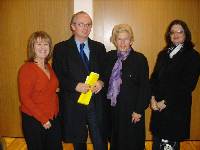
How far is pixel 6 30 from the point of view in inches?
151

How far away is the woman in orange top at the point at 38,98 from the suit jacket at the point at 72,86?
0.52 ft

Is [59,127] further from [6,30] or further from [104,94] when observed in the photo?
[6,30]

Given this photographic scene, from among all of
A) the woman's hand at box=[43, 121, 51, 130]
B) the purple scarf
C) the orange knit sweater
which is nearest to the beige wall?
the purple scarf

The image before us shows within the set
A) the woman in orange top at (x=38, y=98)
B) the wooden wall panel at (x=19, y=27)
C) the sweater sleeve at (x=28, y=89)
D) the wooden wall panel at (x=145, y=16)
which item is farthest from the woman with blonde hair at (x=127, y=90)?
the wooden wall panel at (x=19, y=27)

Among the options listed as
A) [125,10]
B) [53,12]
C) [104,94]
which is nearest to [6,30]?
[53,12]

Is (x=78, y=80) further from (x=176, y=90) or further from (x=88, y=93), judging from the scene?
(x=176, y=90)

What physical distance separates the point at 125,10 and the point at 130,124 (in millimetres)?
1763

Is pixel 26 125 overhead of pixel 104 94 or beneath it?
beneath

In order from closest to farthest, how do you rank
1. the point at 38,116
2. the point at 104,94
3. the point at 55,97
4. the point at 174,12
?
the point at 38,116 → the point at 55,97 → the point at 104,94 → the point at 174,12

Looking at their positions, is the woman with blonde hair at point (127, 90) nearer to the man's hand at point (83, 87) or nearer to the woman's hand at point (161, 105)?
the woman's hand at point (161, 105)

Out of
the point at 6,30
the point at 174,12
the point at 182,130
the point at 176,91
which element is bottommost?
the point at 182,130

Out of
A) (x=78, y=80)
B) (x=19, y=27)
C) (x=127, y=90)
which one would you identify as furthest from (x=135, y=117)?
(x=19, y=27)

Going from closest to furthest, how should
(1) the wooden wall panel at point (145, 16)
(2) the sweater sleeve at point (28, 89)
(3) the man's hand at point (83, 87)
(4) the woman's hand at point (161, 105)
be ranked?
(2) the sweater sleeve at point (28, 89) < (3) the man's hand at point (83, 87) < (4) the woman's hand at point (161, 105) < (1) the wooden wall panel at point (145, 16)

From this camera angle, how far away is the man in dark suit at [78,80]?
8.38ft
